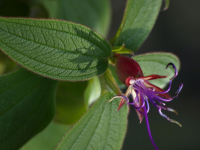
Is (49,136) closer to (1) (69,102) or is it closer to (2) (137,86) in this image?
(1) (69,102)

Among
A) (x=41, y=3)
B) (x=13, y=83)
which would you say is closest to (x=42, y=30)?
(x=13, y=83)

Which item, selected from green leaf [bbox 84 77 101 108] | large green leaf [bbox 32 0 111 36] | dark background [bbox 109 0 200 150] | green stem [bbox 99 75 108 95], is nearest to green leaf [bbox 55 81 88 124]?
green leaf [bbox 84 77 101 108]

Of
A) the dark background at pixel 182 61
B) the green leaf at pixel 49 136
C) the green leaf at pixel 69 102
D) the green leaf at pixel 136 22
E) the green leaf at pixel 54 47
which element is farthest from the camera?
the dark background at pixel 182 61

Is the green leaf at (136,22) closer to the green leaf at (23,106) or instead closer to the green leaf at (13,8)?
the green leaf at (23,106)

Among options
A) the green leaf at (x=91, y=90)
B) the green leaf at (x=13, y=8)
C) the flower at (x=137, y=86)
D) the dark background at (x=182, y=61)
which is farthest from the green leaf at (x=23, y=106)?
the dark background at (x=182, y=61)

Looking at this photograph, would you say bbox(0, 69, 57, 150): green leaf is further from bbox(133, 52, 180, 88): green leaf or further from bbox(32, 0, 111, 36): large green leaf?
bbox(32, 0, 111, 36): large green leaf

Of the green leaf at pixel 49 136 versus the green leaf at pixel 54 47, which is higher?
the green leaf at pixel 54 47

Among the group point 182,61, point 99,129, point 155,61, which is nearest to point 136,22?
point 155,61
